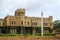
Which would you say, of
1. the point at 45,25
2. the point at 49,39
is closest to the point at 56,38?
the point at 49,39

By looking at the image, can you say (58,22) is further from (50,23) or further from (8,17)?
(8,17)

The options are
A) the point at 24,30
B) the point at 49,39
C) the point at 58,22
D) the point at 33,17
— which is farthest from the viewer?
the point at 58,22

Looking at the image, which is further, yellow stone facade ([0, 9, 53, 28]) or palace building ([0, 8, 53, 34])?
yellow stone facade ([0, 9, 53, 28])

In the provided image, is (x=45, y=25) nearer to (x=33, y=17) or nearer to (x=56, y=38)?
(x=33, y=17)

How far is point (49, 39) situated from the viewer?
25875 millimetres

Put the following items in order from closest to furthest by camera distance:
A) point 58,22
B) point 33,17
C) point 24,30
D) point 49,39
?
1. point 49,39
2. point 24,30
3. point 33,17
4. point 58,22

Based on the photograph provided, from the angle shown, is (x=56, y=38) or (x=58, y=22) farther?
(x=58, y=22)

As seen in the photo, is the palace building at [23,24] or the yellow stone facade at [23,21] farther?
the yellow stone facade at [23,21]

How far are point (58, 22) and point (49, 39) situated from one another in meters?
51.4

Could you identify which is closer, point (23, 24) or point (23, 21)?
point (23, 24)

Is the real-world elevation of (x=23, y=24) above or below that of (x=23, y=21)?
below

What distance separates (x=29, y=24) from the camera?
196 ft

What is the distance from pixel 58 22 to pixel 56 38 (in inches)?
1974

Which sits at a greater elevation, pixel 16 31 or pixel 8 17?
pixel 8 17
